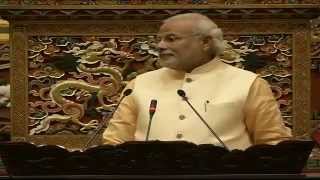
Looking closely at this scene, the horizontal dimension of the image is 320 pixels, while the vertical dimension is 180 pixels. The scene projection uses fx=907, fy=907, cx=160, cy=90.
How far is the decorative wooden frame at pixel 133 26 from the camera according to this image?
5977 mm

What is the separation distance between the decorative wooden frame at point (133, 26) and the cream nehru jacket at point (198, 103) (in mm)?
1375

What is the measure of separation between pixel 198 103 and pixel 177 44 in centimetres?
31

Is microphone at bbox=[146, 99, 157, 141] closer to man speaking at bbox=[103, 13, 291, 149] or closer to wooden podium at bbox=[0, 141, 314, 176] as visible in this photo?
man speaking at bbox=[103, 13, 291, 149]

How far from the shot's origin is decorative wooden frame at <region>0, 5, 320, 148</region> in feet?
19.6

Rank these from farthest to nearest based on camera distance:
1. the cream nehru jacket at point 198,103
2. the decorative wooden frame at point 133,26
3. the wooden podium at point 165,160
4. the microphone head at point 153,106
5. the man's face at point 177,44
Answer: the decorative wooden frame at point 133,26 < the man's face at point 177,44 < the cream nehru jacket at point 198,103 < the microphone head at point 153,106 < the wooden podium at point 165,160

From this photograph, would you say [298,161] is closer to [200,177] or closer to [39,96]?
[200,177]

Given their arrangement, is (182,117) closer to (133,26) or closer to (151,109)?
(151,109)

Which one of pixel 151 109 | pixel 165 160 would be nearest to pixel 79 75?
pixel 151 109

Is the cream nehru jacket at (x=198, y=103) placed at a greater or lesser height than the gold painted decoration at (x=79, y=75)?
greater

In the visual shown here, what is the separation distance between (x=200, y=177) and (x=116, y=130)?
1.42 metres

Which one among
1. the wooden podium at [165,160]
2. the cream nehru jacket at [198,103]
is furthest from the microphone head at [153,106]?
the wooden podium at [165,160]

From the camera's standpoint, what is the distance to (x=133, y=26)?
609 cm

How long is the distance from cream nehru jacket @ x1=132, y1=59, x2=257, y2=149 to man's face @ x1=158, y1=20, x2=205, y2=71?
12 cm

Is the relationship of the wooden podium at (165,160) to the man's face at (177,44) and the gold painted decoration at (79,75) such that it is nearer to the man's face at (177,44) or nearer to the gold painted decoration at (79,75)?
the man's face at (177,44)
